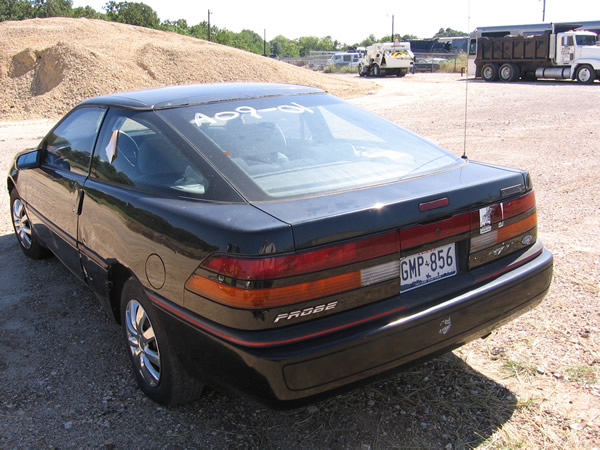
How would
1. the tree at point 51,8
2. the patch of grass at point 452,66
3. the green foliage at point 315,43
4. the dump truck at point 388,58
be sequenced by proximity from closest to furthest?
the dump truck at point 388,58, the patch of grass at point 452,66, the tree at point 51,8, the green foliage at point 315,43

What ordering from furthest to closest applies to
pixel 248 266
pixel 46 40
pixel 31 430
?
1. pixel 46 40
2. pixel 31 430
3. pixel 248 266

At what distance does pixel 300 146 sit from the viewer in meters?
3.14

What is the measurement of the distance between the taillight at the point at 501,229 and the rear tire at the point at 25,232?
12.4 feet

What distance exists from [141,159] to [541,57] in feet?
101

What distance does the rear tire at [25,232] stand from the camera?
495cm

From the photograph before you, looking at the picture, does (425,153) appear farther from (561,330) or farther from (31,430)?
(31,430)

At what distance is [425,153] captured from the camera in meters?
3.30

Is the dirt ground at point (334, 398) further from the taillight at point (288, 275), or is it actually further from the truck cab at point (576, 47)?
the truck cab at point (576, 47)

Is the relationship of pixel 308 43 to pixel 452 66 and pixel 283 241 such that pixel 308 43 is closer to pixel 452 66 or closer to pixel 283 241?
pixel 452 66

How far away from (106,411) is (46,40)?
2810 centimetres

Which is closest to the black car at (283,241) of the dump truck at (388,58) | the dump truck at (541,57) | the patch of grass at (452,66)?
the dump truck at (541,57)

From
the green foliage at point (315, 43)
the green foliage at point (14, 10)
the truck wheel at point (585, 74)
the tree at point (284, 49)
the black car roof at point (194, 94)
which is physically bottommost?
the black car roof at point (194, 94)

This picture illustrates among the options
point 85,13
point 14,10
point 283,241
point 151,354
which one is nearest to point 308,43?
point 85,13

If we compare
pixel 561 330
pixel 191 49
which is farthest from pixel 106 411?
pixel 191 49
